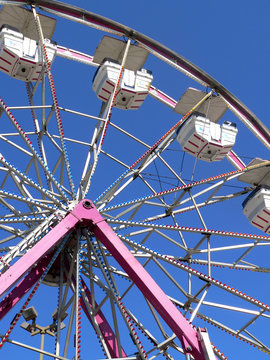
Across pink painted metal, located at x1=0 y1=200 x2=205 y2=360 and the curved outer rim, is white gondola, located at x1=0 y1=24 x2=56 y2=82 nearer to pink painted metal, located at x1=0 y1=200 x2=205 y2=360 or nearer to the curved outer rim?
the curved outer rim

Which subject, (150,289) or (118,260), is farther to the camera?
(118,260)

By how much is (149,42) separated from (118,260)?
7.46 m

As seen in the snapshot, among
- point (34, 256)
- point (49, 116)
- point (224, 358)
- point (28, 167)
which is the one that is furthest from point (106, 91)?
point (224, 358)

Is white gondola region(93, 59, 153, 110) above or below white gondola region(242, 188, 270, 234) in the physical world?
above

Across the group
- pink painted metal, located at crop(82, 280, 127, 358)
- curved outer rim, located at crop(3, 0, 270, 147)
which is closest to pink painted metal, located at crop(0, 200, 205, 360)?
pink painted metal, located at crop(82, 280, 127, 358)

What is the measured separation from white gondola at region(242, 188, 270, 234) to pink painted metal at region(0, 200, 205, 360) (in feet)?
19.4

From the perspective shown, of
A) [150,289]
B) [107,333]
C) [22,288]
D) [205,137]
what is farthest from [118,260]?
[205,137]

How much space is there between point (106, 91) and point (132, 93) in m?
0.79

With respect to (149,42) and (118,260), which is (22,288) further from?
(149,42)

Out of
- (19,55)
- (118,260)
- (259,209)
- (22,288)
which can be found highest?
A: (19,55)

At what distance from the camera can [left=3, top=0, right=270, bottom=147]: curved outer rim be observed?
14.5m

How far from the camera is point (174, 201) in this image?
14.0 m

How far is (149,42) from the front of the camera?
15.5 meters

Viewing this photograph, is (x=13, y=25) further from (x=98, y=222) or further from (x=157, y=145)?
(x=98, y=222)
